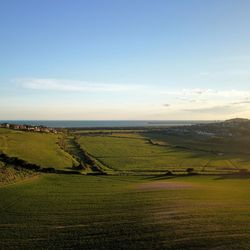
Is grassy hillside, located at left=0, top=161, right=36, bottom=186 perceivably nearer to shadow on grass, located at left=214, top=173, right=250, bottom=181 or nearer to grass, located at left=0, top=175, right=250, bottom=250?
grass, located at left=0, top=175, right=250, bottom=250

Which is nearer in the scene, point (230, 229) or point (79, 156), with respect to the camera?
point (230, 229)

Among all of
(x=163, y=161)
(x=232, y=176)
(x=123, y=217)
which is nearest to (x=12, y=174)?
(x=123, y=217)

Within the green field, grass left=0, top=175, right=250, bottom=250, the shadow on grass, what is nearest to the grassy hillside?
grass left=0, top=175, right=250, bottom=250

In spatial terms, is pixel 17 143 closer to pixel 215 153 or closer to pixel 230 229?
pixel 215 153

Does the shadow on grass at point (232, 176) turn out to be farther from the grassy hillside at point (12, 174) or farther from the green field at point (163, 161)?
the grassy hillside at point (12, 174)

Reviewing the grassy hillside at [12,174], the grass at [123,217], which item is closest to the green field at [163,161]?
the grassy hillside at [12,174]

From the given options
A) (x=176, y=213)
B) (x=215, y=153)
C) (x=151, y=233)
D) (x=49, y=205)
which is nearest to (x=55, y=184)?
(x=49, y=205)

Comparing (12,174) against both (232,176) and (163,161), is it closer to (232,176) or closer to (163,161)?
(232,176)

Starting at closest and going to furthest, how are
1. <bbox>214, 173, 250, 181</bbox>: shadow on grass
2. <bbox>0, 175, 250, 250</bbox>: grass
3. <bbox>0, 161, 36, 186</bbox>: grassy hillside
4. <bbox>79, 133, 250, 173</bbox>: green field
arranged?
<bbox>0, 175, 250, 250</bbox>: grass, <bbox>0, 161, 36, 186</bbox>: grassy hillside, <bbox>214, 173, 250, 181</bbox>: shadow on grass, <bbox>79, 133, 250, 173</bbox>: green field
